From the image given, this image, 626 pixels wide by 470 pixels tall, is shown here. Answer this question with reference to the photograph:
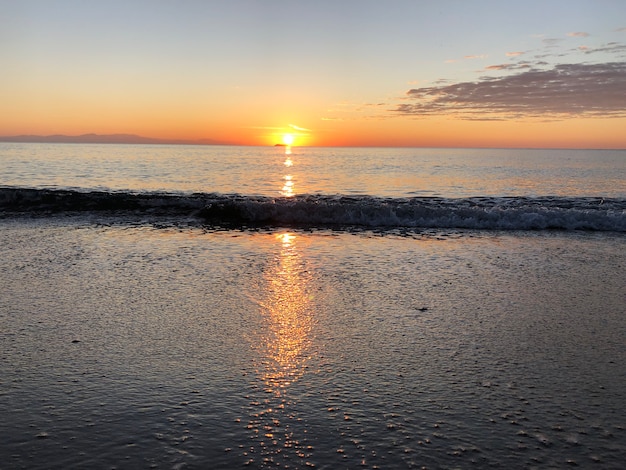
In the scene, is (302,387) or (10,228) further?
(10,228)

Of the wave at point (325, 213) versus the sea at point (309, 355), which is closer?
the sea at point (309, 355)

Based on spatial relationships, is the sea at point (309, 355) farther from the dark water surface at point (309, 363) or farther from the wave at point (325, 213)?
the wave at point (325, 213)

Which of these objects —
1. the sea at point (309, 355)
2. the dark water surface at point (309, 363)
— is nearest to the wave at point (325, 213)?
the sea at point (309, 355)

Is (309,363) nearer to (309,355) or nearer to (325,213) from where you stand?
(309,355)

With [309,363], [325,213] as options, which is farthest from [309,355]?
[325,213]

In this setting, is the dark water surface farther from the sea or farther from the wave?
the wave

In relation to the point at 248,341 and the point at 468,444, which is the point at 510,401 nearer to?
the point at 468,444

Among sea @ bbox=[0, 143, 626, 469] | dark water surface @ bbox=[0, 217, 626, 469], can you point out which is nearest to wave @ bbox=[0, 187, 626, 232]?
sea @ bbox=[0, 143, 626, 469]

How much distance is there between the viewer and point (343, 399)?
4.16 m

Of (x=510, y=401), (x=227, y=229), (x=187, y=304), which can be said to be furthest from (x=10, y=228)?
(x=510, y=401)

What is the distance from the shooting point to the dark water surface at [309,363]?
3.48 m

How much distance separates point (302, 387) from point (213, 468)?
1.31m

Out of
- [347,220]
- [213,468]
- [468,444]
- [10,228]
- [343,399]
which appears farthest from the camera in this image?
[347,220]

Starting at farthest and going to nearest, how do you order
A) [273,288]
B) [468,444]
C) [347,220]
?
[347,220] → [273,288] → [468,444]
